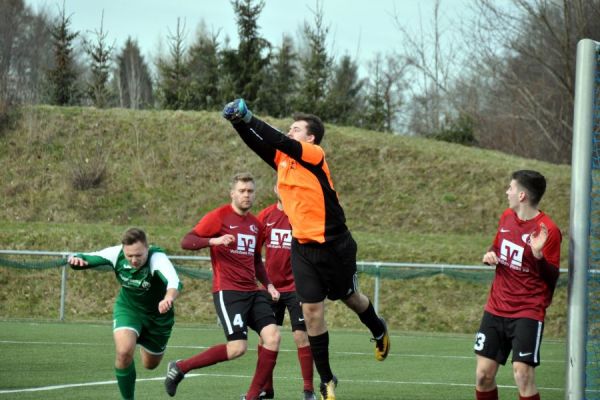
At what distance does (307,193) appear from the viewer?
316 inches

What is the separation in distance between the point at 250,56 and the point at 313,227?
34.2 metres

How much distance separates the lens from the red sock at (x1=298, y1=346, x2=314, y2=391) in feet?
30.1

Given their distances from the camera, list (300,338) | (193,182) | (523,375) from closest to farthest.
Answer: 1. (523,375)
2. (300,338)
3. (193,182)

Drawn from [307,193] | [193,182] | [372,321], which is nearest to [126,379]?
[307,193]

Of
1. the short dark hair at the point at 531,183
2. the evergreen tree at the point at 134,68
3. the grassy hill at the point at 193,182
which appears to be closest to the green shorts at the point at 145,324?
the short dark hair at the point at 531,183

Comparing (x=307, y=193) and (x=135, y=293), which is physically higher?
(x=307, y=193)

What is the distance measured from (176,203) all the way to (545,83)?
50.4 ft

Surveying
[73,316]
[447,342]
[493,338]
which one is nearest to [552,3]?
[447,342]

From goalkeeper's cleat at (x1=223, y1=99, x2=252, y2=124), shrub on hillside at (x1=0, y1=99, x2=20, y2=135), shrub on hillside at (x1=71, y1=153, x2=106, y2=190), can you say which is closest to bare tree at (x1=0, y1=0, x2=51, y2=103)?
shrub on hillside at (x1=0, y1=99, x2=20, y2=135)

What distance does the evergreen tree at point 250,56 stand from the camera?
135ft

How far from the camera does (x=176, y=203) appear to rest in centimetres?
3030

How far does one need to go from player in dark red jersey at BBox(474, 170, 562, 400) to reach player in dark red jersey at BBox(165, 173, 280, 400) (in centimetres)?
228

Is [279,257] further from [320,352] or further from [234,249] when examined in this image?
[320,352]

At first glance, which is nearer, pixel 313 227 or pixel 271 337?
pixel 313 227
